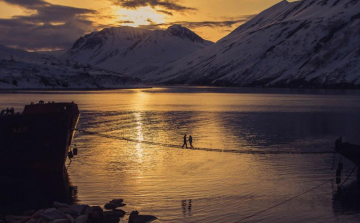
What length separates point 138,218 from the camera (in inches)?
971

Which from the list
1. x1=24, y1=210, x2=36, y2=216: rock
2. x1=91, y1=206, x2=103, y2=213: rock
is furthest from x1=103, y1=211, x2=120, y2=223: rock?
x1=24, y1=210, x2=36, y2=216: rock

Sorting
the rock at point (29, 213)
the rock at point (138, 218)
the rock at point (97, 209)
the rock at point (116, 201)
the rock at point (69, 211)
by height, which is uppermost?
the rock at point (97, 209)

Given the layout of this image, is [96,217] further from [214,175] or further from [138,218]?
[214,175]

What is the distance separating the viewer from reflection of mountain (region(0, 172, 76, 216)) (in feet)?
93.7

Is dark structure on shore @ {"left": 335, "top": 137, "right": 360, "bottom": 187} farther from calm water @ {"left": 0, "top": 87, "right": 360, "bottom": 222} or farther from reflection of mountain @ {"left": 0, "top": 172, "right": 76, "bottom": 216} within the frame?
reflection of mountain @ {"left": 0, "top": 172, "right": 76, "bottom": 216}

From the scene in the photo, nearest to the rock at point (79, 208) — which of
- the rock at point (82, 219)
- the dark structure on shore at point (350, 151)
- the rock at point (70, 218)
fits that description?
the rock at point (70, 218)

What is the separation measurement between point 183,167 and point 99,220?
15.2 metres

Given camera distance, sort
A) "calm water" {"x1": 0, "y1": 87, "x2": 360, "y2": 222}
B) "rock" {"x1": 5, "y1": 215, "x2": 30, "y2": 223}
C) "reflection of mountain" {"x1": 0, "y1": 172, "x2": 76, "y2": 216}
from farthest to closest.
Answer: "reflection of mountain" {"x1": 0, "y1": 172, "x2": 76, "y2": 216} < "calm water" {"x1": 0, "y1": 87, "x2": 360, "y2": 222} < "rock" {"x1": 5, "y1": 215, "x2": 30, "y2": 223}

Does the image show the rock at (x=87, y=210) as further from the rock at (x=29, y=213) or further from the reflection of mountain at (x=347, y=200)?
the reflection of mountain at (x=347, y=200)

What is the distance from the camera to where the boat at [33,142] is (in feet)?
117

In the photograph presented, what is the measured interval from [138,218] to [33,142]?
1448 cm

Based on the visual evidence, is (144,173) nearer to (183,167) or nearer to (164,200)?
(183,167)

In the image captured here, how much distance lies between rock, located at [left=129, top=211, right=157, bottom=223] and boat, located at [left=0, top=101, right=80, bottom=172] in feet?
42.0

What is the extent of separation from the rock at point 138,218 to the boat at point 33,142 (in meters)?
12.8
